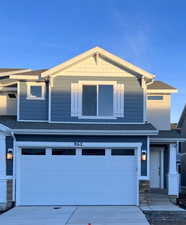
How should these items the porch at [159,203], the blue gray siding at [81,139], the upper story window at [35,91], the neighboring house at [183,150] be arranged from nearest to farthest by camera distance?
the porch at [159,203] → the blue gray siding at [81,139] → the upper story window at [35,91] → the neighboring house at [183,150]

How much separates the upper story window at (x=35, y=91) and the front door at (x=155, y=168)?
237 inches

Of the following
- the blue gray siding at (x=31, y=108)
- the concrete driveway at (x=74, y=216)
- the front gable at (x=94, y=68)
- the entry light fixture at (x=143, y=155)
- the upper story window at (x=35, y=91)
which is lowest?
the concrete driveway at (x=74, y=216)

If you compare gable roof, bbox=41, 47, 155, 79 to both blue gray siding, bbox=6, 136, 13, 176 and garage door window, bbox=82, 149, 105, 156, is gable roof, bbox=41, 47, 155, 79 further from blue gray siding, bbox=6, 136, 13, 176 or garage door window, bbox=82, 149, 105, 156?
garage door window, bbox=82, 149, 105, 156

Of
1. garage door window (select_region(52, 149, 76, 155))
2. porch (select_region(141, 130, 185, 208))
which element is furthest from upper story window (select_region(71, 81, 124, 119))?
porch (select_region(141, 130, 185, 208))

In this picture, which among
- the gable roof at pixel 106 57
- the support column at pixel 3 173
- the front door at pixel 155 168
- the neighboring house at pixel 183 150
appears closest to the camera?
the support column at pixel 3 173

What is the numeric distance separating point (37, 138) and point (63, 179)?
195cm

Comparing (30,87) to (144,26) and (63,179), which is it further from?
(144,26)

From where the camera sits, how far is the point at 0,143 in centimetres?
1449

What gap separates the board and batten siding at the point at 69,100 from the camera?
15.5m

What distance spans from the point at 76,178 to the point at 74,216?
3.01 m

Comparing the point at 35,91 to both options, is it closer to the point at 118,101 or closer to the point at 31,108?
the point at 31,108

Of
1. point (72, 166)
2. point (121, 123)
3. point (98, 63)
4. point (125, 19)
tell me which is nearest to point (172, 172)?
point (121, 123)

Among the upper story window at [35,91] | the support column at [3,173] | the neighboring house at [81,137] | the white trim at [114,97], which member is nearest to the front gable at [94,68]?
the neighboring house at [81,137]

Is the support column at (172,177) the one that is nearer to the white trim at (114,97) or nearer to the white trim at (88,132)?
the white trim at (88,132)
